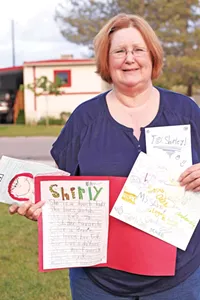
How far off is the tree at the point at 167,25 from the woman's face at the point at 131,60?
27562 millimetres

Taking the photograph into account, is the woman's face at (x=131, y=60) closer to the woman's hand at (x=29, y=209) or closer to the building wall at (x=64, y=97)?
the woman's hand at (x=29, y=209)

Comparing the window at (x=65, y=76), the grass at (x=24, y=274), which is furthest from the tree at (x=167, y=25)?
the grass at (x=24, y=274)

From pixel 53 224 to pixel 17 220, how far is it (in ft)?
14.4

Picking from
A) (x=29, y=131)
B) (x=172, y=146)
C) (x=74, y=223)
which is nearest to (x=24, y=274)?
(x=74, y=223)

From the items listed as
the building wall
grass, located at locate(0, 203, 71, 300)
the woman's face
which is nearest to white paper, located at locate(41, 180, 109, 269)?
the woman's face

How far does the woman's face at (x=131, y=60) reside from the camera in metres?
2.19

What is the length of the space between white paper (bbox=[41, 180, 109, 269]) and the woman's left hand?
32 centimetres

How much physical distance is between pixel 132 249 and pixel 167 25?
29676 mm

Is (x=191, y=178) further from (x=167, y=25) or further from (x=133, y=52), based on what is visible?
(x=167, y=25)

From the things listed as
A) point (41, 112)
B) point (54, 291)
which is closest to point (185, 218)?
point (54, 291)

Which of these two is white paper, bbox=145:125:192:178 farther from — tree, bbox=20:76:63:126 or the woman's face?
tree, bbox=20:76:63:126

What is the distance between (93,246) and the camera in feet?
7.14

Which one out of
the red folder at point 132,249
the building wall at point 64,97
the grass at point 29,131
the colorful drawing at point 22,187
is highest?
the colorful drawing at point 22,187

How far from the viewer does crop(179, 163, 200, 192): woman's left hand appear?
2.07m
